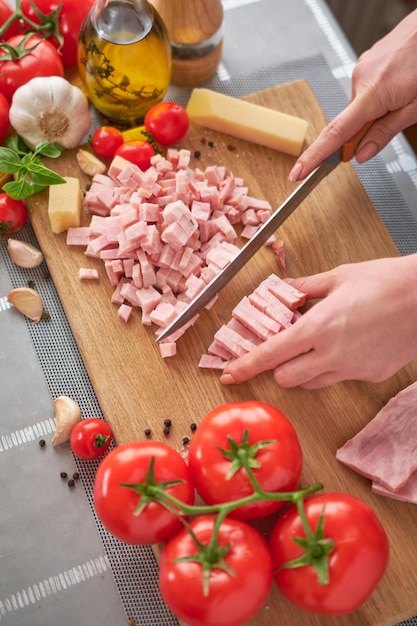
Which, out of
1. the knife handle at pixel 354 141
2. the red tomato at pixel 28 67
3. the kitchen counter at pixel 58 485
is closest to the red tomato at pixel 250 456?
the kitchen counter at pixel 58 485

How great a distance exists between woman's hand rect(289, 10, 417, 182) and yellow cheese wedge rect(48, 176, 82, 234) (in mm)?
584

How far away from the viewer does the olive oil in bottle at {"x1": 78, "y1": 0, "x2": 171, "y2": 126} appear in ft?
6.47

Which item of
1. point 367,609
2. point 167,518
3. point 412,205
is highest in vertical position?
point 412,205

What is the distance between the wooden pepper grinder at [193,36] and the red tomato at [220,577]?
1.40m

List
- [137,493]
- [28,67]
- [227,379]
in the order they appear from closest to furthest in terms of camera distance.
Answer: [137,493], [227,379], [28,67]

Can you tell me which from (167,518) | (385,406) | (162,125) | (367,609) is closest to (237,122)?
(162,125)

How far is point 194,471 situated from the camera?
1.60 meters

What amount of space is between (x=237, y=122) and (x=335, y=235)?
0.43 m

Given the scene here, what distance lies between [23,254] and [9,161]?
9.9 inches

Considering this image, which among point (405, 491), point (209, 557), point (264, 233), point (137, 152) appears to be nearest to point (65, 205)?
point (137, 152)

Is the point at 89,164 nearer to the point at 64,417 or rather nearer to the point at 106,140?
the point at 106,140

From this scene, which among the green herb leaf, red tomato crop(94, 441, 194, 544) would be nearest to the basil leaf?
the green herb leaf

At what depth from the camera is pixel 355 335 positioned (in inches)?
67.7

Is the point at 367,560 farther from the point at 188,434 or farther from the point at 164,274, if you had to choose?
the point at 164,274
